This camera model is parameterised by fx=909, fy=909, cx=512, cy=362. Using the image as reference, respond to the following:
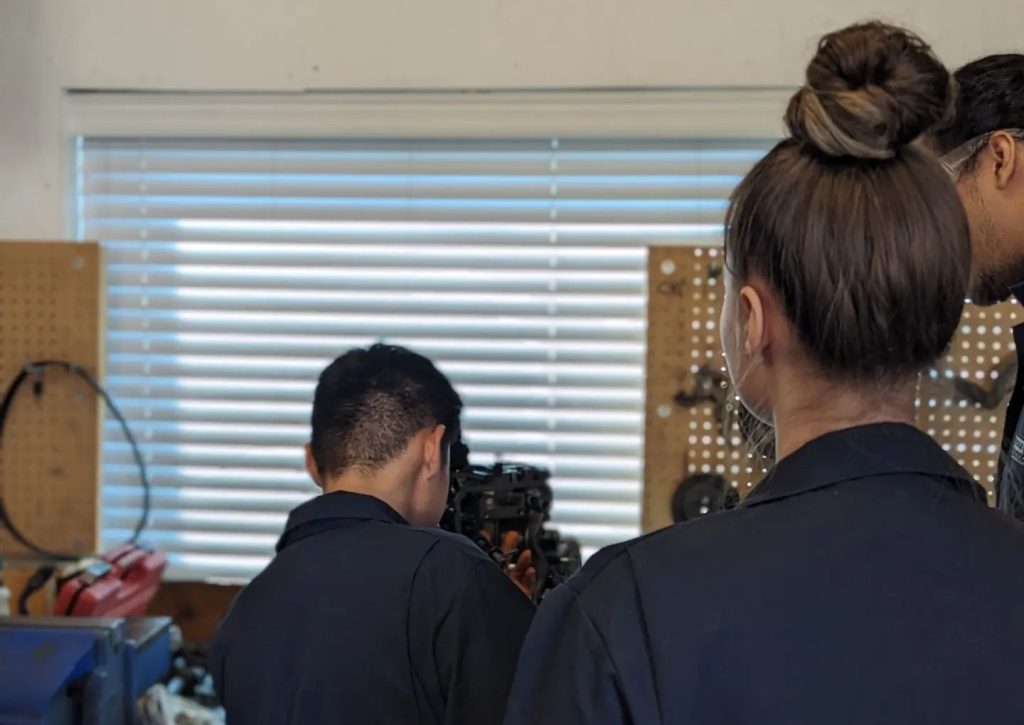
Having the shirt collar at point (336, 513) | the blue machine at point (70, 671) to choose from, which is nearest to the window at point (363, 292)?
the blue machine at point (70, 671)

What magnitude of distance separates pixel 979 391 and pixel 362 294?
1.34 m

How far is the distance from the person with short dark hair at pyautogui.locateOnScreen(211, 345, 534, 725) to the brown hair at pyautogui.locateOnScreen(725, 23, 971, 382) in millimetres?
618

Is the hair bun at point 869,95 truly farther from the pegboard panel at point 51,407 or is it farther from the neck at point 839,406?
the pegboard panel at point 51,407

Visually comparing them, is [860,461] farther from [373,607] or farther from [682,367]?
[682,367]

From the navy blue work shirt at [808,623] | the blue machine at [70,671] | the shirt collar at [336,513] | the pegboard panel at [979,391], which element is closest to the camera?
the navy blue work shirt at [808,623]

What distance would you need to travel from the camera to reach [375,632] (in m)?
1.15

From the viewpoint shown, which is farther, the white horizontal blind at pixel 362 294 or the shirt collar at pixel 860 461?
the white horizontal blind at pixel 362 294

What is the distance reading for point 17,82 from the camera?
2.15m

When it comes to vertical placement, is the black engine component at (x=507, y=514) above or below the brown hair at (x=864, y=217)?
below

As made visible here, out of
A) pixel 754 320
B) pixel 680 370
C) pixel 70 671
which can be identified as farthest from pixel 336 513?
pixel 680 370

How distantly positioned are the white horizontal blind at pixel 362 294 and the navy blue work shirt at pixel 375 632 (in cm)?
90

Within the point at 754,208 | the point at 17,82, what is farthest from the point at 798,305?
the point at 17,82

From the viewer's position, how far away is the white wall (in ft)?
6.43

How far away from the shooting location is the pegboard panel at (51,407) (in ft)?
6.88
